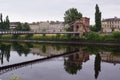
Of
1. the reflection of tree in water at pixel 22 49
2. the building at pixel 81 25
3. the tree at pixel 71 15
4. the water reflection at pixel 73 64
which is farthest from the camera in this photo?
the tree at pixel 71 15

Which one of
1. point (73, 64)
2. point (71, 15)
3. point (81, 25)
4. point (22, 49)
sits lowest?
point (73, 64)

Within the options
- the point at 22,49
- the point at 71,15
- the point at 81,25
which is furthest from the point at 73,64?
the point at 81,25

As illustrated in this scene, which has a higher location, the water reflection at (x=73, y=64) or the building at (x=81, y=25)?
the building at (x=81, y=25)

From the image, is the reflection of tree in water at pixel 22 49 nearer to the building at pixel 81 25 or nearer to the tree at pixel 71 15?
the tree at pixel 71 15

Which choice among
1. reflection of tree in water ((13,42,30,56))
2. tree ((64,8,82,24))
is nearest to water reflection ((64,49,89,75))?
reflection of tree in water ((13,42,30,56))

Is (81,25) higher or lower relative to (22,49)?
higher

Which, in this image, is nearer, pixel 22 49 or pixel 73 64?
pixel 73 64

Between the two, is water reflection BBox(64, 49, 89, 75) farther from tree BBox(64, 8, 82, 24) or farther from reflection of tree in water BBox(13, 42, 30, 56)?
tree BBox(64, 8, 82, 24)

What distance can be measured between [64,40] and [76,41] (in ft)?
20.6

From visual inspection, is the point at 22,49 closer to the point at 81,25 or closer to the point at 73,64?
the point at 73,64

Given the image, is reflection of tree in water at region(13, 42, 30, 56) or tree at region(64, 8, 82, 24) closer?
reflection of tree in water at region(13, 42, 30, 56)

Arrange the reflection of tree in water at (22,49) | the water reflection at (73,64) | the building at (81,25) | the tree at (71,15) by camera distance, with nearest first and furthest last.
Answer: the water reflection at (73,64)
the reflection of tree in water at (22,49)
the building at (81,25)
the tree at (71,15)

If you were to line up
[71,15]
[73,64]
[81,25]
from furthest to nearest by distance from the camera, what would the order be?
1. [81,25]
2. [71,15]
3. [73,64]

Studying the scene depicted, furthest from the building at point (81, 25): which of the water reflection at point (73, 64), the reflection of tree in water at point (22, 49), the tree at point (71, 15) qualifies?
the water reflection at point (73, 64)
